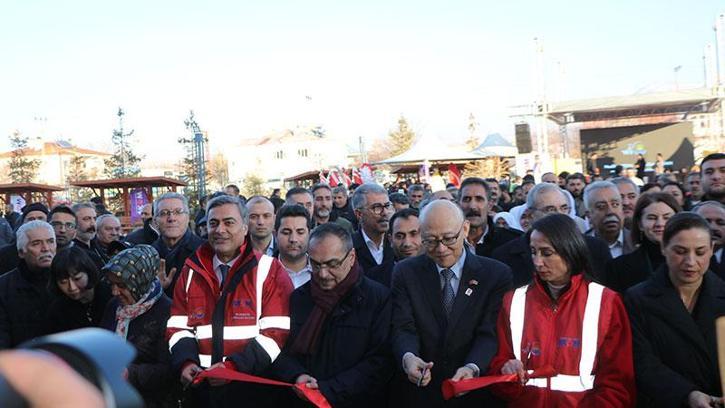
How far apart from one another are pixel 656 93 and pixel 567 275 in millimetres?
48198

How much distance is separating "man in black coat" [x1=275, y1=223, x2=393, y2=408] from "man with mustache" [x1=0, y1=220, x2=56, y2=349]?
2.47 m

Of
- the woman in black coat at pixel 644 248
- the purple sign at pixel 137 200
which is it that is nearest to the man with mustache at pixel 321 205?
the woman in black coat at pixel 644 248

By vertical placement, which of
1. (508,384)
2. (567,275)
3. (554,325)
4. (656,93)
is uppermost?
(656,93)

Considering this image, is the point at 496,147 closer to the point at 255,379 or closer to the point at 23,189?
the point at 23,189

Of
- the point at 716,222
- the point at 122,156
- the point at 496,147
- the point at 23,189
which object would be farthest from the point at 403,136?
the point at 716,222

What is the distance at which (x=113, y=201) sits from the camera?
98.9 ft

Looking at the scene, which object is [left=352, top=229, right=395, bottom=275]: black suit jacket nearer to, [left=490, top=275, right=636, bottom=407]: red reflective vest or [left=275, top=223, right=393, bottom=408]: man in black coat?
[left=275, top=223, right=393, bottom=408]: man in black coat

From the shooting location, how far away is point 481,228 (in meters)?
7.04

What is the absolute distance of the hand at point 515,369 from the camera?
405cm

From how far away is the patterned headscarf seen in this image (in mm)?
4906

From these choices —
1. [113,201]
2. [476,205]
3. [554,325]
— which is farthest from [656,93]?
[554,325]

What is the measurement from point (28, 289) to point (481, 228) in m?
4.10

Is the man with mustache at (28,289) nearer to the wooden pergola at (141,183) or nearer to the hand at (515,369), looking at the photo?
the hand at (515,369)

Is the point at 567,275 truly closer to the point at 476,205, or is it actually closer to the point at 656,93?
the point at 476,205
